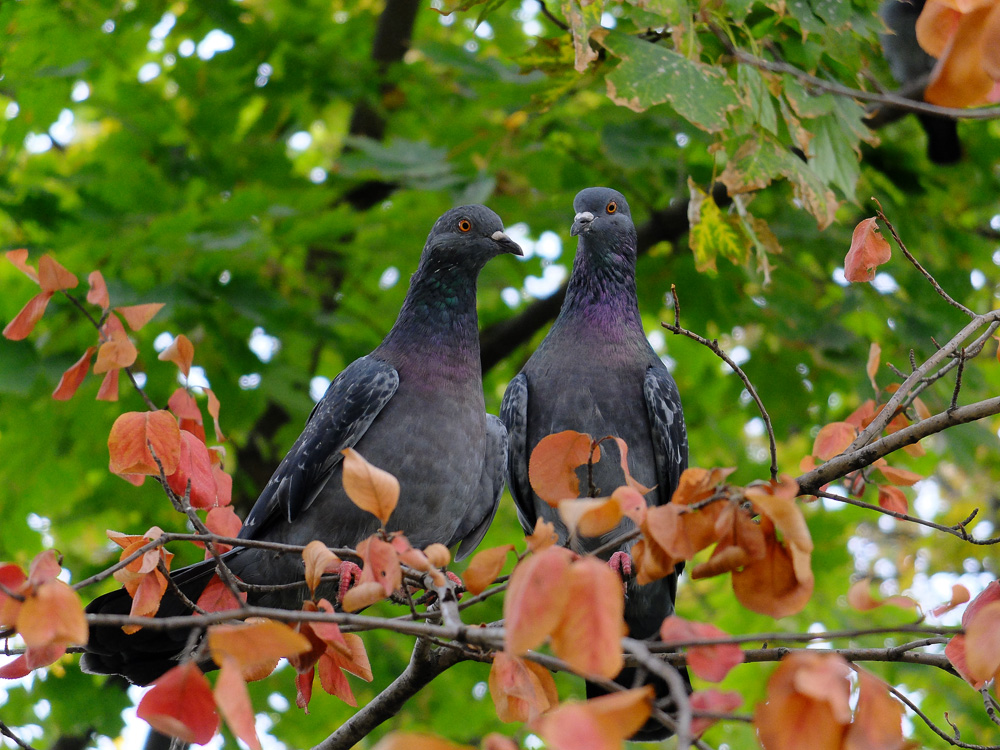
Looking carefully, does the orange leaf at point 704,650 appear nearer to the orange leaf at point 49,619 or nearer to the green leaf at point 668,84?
the orange leaf at point 49,619

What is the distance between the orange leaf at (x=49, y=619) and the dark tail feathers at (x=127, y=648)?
1.64 metres

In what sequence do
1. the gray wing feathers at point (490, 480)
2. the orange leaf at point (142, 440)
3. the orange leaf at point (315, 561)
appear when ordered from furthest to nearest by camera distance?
the gray wing feathers at point (490, 480) < the orange leaf at point (142, 440) < the orange leaf at point (315, 561)

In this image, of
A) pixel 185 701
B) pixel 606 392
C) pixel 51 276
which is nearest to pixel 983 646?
pixel 185 701

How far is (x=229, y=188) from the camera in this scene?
629cm

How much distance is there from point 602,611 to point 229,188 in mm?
5423

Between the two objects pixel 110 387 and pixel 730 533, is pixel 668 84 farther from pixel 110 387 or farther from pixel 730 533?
pixel 110 387

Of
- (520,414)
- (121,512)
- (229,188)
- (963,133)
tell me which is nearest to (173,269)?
(229,188)

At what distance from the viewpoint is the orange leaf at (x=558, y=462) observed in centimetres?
214

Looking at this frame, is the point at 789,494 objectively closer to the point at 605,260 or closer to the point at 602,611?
the point at 602,611

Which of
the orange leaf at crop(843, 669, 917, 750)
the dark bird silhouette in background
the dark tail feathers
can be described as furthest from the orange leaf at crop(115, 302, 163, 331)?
the dark bird silhouette in background

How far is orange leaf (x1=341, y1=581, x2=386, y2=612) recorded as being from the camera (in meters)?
1.89

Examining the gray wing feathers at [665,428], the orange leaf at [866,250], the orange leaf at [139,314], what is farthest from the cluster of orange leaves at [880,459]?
the orange leaf at [139,314]

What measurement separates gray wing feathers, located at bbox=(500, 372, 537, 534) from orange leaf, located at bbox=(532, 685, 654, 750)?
2953 millimetres

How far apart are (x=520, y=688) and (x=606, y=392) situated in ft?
7.40
